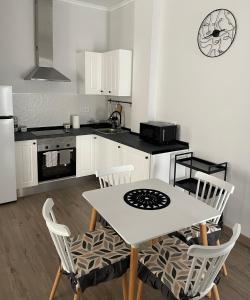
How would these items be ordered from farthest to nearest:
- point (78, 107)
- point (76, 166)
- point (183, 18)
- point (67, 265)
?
point (78, 107) < point (76, 166) < point (183, 18) < point (67, 265)

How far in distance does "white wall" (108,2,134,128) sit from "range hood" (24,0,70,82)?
105cm

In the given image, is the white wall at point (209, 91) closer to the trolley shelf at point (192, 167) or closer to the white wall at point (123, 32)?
the trolley shelf at point (192, 167)

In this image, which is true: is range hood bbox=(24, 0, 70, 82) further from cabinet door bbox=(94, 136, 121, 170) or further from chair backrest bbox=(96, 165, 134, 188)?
chair backrest bbox=(96, 165, 134, 188)

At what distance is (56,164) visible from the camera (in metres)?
3.82

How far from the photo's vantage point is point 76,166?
4004 mm

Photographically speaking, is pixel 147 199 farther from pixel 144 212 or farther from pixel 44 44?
pixel 44 44

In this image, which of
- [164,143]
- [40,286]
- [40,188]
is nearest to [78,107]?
[40,188]

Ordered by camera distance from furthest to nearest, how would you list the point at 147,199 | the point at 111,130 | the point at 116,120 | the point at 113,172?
the point at 116,120 < the point at 111,130 < the point at 113,172 < the point at 147,199

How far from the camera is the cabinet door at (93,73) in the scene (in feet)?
13.3

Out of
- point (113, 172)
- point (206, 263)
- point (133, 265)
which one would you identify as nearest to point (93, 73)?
point (113, 172)

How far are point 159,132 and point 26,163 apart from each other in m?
1.83

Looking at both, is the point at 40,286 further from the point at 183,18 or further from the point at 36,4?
the point at 36,4

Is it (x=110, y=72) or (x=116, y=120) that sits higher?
(x=110, y=72)

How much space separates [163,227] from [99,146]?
2612mm
